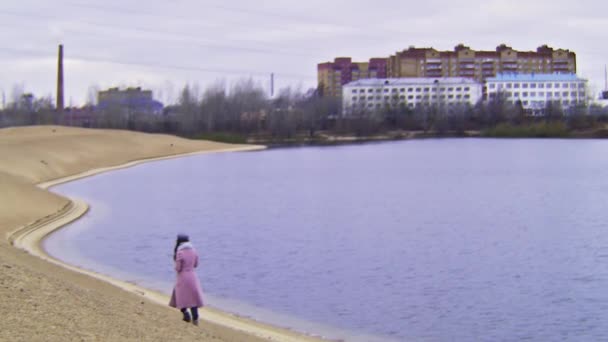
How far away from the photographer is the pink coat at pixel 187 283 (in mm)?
11812

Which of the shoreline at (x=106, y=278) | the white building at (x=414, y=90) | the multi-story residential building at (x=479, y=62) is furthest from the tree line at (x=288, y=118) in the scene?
the shoreline at (x=106, y=278)

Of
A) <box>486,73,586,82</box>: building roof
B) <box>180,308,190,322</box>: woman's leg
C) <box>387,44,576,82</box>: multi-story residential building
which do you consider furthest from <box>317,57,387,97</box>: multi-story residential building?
<box>180,308,190,322</box>: woman's leg

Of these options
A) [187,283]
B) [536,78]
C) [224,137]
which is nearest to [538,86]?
[536,78]

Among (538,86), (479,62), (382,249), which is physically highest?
(479,62)

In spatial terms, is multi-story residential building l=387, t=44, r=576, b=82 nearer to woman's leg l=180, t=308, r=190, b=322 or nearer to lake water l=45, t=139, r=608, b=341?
lake water l=45, t=139, r=608, b=341

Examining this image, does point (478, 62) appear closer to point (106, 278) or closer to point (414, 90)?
point (414, 90)

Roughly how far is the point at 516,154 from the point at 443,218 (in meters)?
41.3

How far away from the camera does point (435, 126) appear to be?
117125mm

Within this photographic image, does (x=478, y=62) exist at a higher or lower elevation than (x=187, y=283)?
higher

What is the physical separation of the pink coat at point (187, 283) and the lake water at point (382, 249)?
9.31 feet

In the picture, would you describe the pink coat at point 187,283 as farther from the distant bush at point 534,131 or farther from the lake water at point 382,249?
the distant bush at point 534,131

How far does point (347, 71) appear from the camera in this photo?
196 metres

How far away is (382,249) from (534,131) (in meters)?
88.5

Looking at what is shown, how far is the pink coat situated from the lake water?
284 cm
